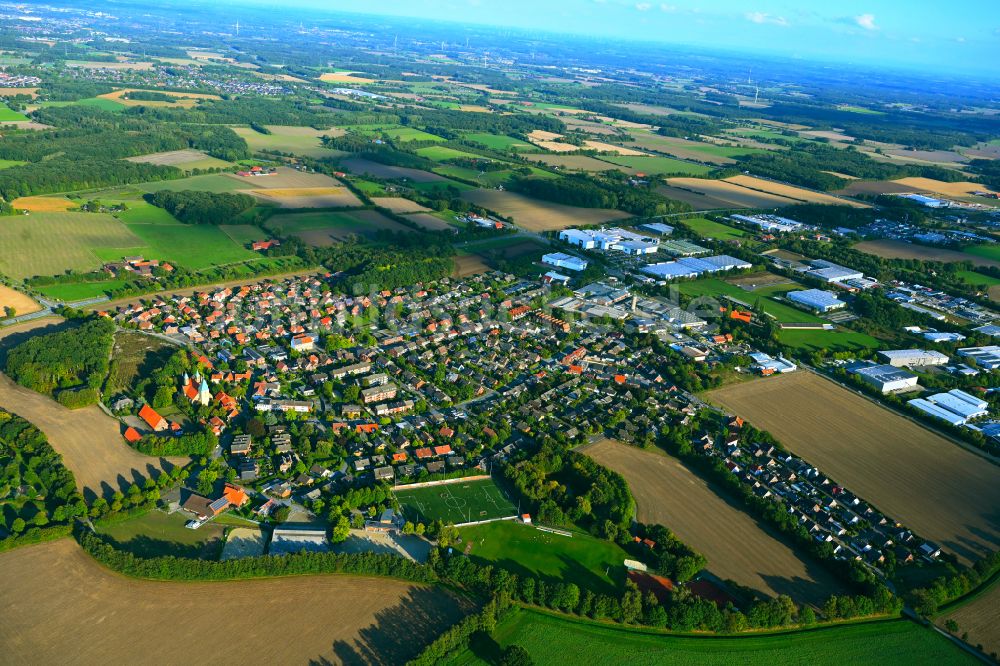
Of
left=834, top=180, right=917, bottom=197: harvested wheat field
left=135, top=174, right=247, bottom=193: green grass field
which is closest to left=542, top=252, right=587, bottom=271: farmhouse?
left=135, top=174, right=247, bottom=193: green grass field

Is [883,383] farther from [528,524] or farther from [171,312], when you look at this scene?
[171,312]

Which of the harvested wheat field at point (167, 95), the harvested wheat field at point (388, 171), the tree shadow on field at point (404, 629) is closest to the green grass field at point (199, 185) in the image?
the harvested wheat field at point (388, 171)

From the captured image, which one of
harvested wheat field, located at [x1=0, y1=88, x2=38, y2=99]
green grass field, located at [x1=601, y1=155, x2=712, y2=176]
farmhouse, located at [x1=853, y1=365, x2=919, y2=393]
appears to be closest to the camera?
farmhouse, located at [x1=853, y1=365, x2=919, y2=393]

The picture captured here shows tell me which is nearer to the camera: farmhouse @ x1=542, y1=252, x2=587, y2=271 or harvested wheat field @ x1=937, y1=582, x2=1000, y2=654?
harvested wheat field @ x1=937, y1=582, x2=1000, y2=654

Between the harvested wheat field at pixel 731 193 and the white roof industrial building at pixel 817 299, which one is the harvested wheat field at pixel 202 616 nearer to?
the white roof industrial building at pixel 817 299

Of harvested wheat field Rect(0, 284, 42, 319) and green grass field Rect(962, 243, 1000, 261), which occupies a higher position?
green grass field Rect(962, 243, 1000, 261)

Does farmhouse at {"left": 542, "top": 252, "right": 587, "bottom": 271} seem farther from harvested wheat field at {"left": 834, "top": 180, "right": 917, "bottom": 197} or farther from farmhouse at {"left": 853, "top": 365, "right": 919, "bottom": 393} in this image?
harvested wheat field at {"left": 834, "top": 180, "right": 917, "bottom": 197}

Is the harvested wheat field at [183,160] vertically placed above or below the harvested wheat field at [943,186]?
below

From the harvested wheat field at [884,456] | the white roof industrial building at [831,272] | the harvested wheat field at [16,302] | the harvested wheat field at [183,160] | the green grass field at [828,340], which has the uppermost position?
the white roof industrial building at [831,272]
